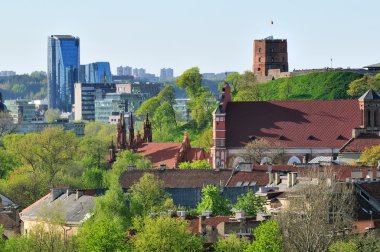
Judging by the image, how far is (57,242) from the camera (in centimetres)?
8700

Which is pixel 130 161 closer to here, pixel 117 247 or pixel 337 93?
pixel 337 93

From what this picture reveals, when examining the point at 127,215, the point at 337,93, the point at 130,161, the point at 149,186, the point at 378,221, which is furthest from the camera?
the point at 337,93

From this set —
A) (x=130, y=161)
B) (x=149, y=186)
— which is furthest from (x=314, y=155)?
(x=149, y=186)

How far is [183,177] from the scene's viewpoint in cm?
12156

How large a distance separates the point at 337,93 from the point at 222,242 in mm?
119079

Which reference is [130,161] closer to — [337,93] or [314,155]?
[314,155]

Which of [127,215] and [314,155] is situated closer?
[127,215]

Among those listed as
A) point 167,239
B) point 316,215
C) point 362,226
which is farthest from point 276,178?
point 167,239

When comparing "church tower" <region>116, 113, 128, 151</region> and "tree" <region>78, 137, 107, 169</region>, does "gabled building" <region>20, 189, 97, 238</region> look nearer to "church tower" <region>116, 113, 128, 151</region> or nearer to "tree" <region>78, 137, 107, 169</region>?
"tree" <region>78, 137, 107, 169</region>

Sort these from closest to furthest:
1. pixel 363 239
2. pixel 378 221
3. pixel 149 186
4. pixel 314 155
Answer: pixel 363 239 → pixel 378 221 → pixel 149 186 → pixel 314 155

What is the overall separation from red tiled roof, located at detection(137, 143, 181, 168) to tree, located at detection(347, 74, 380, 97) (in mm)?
32912

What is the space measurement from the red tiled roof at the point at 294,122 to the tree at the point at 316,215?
193 feet

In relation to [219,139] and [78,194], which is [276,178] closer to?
[78,194]

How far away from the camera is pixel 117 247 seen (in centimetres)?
8169
